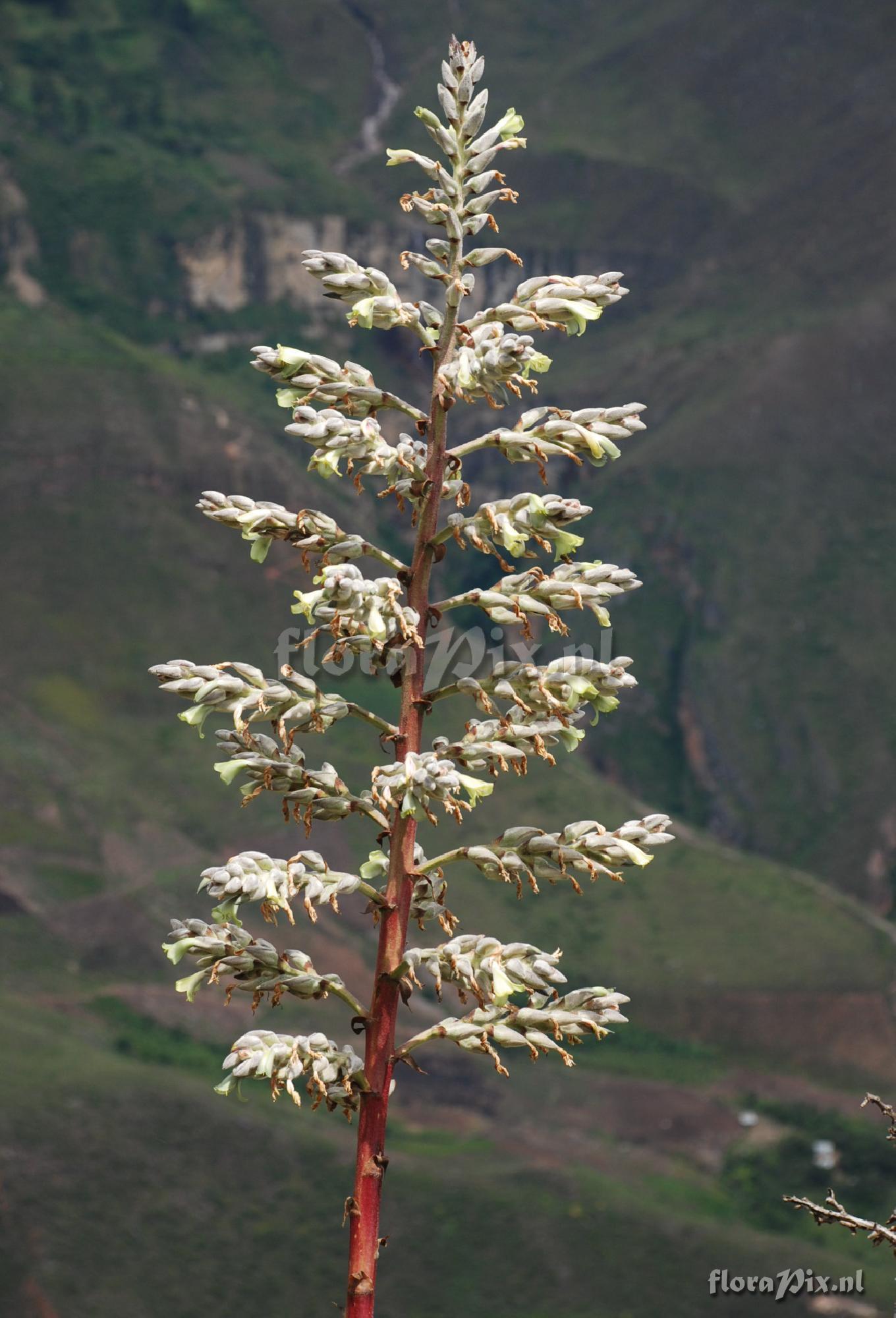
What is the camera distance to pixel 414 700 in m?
9.32

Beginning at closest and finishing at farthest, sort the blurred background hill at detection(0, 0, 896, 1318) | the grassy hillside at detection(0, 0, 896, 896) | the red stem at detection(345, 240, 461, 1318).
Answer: the red stem at detection(345, 240, 461, 1318) < the blurred background hill at detection(0, 0, 896, 1318) < the grassy hillside at detection(0, 0, 896, 896)

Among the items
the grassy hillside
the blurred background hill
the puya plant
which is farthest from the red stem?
the grassy hillside

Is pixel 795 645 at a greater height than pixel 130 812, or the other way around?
pixel 795 645

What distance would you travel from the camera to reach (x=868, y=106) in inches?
6663

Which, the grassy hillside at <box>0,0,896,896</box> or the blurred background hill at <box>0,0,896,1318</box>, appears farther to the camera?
the grassy hillside at <box>0,0,896,896</box>

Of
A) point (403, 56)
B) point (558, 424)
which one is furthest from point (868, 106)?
point (558, 424)

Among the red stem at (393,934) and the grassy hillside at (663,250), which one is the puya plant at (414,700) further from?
the grassy hillside at (663,250)

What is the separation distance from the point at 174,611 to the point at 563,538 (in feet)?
395

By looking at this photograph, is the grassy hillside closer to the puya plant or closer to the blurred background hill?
the blurred background hill

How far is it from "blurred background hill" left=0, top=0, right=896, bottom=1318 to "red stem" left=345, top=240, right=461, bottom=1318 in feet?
246

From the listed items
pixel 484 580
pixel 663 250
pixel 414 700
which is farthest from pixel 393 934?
pixel 663 250

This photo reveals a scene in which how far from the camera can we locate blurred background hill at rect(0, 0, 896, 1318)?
3644 inches

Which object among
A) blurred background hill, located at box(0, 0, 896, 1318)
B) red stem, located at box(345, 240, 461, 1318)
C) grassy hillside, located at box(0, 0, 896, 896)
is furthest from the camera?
grassy hillside, located at box(0, 0, 896, 896)

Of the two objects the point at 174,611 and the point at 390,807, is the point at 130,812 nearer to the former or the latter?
the point at 174,611
